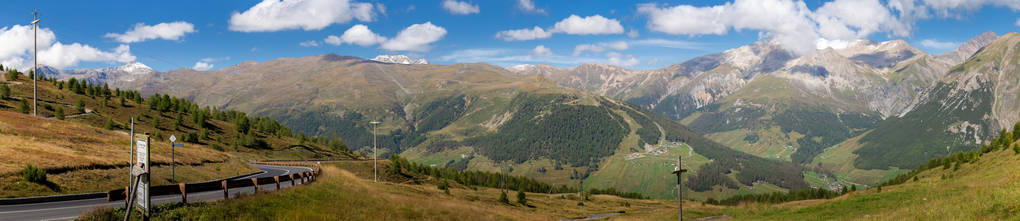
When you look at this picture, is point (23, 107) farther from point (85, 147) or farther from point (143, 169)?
point (143, 169)

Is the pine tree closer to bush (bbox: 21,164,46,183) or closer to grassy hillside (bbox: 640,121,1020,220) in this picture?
bush (bbox: 21,164,46,183)

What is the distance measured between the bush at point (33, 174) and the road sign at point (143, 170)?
24800mm

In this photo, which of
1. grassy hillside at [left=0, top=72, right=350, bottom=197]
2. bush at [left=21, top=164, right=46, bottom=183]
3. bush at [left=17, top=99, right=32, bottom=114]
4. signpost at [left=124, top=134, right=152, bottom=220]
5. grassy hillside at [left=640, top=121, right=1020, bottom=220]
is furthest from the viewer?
bush at [left=17, top=99, right=32, bottom=114]

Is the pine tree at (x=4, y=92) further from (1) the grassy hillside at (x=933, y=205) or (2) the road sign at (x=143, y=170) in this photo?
(1) the grassy hillside at (x=933, y=205)

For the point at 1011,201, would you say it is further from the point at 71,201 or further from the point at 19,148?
the point at 19,148

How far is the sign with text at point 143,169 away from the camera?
16383 millimetres

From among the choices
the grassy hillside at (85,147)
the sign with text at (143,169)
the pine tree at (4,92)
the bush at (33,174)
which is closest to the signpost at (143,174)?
the sign with text at (143,169)

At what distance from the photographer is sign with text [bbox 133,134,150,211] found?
1638 centimetres

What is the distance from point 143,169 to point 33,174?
26668 millimetres

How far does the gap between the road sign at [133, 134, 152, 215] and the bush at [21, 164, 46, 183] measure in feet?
81.4

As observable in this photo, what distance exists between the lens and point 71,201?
3080 centimetres

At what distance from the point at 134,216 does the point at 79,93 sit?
167 m

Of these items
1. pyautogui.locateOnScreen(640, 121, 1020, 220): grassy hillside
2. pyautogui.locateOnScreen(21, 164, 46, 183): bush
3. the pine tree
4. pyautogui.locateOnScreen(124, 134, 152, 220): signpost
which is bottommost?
pyautogui.locateOnScreen(640, 121, 1020, 220): grassy hillside

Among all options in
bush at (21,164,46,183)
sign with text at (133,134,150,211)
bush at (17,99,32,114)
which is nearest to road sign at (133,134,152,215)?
sign with text at (133,134,150,211)
